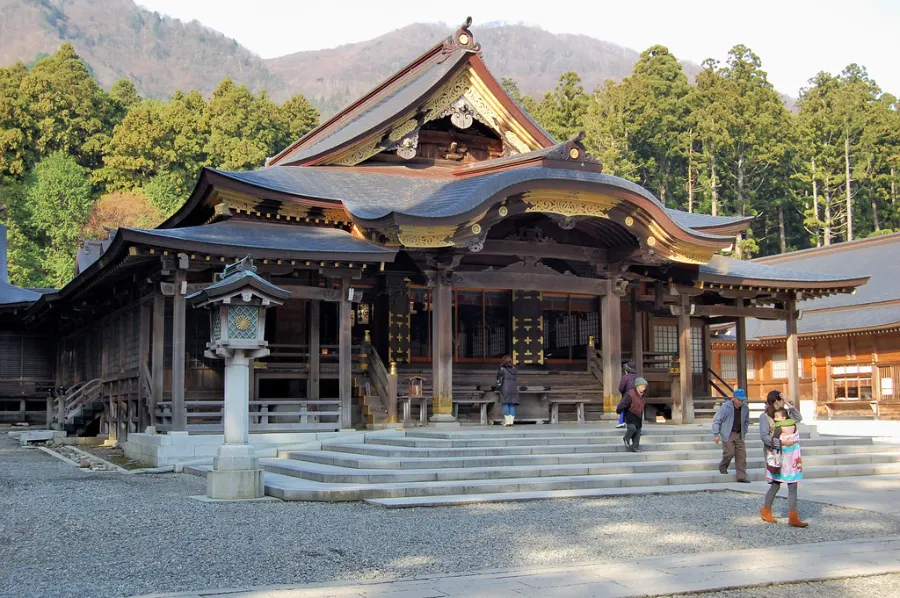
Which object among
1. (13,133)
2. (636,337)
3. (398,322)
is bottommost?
(636,337)

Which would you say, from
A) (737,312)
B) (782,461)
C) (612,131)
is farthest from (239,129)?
(782,461)

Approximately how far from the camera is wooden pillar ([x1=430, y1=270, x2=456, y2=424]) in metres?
18.4

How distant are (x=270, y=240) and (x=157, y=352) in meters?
3.05

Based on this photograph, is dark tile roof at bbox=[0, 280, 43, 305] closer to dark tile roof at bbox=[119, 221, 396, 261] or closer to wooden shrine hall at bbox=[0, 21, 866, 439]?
wooden shrine hall at bbox=[0, 21, 866, 439]

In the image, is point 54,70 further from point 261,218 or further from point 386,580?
point 386,580

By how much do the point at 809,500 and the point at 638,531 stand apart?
368 cm

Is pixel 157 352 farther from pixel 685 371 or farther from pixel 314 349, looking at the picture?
pixel 685 371

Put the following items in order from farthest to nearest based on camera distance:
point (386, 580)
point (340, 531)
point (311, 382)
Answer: point (311, 382), point (340, 531), point (386, 580)

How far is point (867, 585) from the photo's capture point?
7602 mm

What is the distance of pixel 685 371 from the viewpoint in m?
20.8

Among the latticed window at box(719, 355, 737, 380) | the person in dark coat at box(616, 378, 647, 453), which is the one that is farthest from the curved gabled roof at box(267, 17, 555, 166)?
the latticed window at box(719, 355, 737, 380)

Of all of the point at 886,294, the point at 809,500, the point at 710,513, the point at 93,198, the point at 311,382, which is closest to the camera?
the point at 710,513

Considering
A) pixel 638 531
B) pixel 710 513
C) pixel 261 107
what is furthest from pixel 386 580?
pixel 261 107

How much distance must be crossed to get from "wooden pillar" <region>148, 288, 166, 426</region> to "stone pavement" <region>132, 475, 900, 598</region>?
458 inches
